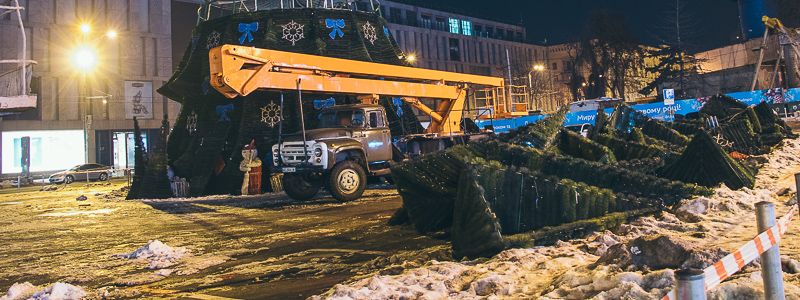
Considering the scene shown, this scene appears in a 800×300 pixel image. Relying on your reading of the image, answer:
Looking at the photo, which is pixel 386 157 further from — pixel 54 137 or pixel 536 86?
pixel 536 86

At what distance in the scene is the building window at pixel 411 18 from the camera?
6391 cm

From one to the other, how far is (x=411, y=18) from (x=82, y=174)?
4382 cm

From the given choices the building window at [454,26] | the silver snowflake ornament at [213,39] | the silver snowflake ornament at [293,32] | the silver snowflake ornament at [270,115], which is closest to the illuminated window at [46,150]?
the silver snowflake ornament at [213,39]

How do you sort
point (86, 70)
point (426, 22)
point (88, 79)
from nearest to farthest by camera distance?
point (86, 70) < point (88, 79) < point (426, 22)

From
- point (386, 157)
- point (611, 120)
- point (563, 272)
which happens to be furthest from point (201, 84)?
point (563, 272)

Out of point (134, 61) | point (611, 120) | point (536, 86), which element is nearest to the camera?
point (611, 120)

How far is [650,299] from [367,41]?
16.9 meters

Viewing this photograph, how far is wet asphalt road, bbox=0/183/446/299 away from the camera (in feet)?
16.9

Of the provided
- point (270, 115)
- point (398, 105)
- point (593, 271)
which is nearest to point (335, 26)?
point (398, 105)

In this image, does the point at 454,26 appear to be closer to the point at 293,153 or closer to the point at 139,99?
the point at 139,99

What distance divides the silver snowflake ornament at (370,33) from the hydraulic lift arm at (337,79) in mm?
3480

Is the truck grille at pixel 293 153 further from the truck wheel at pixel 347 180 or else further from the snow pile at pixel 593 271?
the snow pile at pixel 593 271

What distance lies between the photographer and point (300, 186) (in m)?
13.1

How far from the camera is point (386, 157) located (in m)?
13.2
